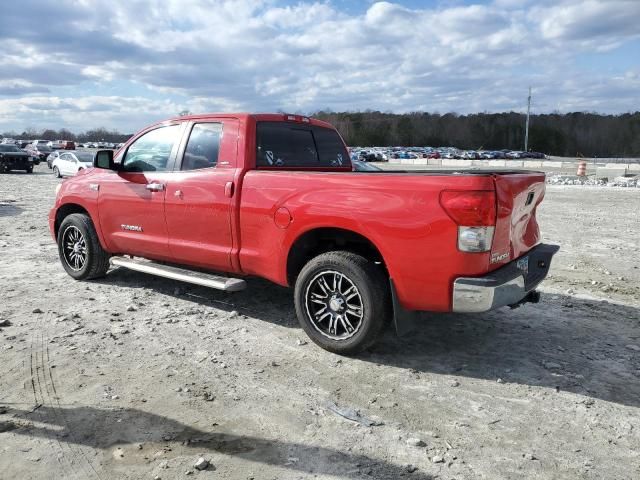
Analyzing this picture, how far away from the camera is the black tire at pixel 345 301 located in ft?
13.9

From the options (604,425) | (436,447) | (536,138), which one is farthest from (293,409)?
(536,138)

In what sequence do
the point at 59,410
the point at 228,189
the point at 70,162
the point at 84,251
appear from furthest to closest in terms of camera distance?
the point at 70,162 → the point at 84,251 → the point at 228,189 → the point at 59,410

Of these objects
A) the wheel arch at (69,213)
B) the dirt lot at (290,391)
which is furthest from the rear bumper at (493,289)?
the wheel arch at (69,213)

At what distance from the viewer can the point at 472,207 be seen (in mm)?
3699

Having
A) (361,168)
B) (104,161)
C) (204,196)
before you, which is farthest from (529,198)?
(361,168)

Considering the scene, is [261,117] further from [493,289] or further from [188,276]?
[493,289]

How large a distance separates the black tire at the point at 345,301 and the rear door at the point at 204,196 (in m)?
0.98

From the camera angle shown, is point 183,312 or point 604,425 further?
point 183,312

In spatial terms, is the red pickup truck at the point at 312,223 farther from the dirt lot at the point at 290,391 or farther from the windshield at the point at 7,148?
the windshield at the point at 7,148

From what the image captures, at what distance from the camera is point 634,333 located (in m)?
5.16

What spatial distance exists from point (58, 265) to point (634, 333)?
23.6 ft

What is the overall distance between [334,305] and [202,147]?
2.19m

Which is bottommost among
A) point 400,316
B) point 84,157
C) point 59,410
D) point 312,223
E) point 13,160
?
point 59,410

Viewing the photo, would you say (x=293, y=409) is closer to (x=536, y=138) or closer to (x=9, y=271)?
(x=9, y=271)
